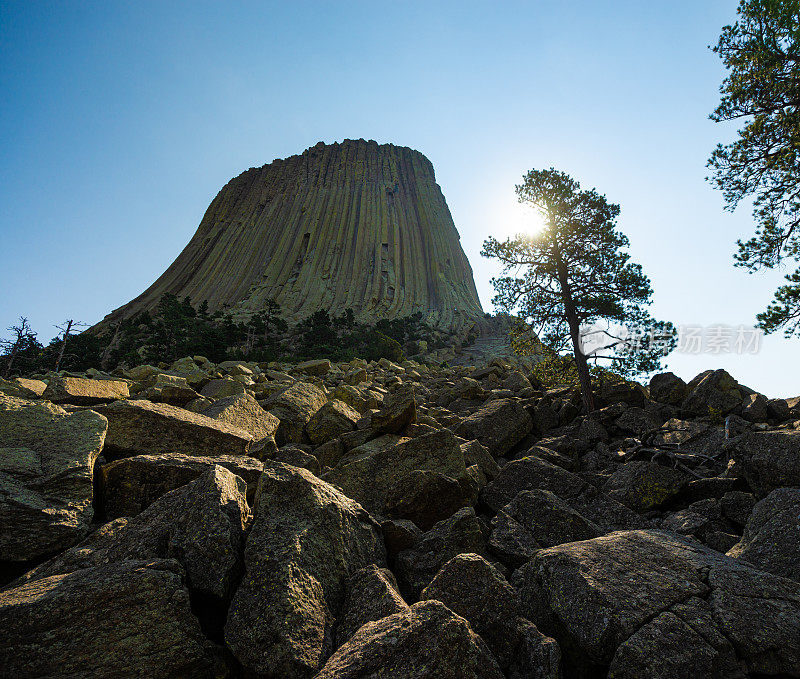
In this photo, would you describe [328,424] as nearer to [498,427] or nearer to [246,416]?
[246,416]

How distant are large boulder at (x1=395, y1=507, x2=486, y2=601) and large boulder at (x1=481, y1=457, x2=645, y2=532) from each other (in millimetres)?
1379

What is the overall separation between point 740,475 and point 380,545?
500 cm

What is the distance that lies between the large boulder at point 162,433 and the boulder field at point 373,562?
1.0 inches

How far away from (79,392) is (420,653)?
287 inches

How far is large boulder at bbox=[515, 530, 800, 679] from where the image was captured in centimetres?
250

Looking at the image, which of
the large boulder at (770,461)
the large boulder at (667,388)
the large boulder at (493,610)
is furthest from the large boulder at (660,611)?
the large boulder at (667,388)

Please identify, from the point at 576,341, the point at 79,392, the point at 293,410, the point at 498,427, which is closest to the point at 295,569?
the point at 293,410

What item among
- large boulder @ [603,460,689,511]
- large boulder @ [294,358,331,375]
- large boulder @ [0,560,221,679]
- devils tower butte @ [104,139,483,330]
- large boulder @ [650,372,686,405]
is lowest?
large boulder @ [0,560,221,679]

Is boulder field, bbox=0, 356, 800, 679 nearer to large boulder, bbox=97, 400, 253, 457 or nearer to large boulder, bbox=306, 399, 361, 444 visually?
large boulder, bbox=97, 400, 253, 457

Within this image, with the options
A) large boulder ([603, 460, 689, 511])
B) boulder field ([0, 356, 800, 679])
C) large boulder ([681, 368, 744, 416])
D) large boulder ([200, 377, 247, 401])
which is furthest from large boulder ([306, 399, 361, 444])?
→ large boulder ([681, 368, 744, 416])

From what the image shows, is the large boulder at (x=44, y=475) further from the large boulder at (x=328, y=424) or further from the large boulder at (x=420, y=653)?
the large boulder at (x=328, y=424)

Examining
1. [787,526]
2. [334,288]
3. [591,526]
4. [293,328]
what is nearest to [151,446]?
[591,526]

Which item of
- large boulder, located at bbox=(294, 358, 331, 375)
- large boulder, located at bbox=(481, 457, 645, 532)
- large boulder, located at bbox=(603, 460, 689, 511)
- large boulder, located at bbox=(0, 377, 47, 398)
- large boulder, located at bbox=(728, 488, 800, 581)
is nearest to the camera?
large boulder, located at bbox=(728, 488, 800, 581)

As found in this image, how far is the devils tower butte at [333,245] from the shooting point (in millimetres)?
74812
